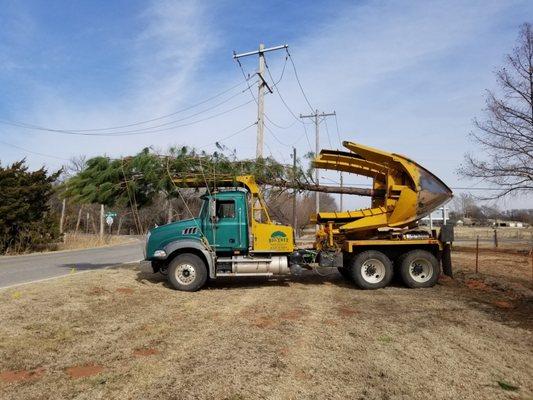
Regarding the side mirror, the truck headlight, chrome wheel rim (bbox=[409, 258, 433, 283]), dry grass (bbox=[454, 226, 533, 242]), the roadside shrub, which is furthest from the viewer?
dry grass (bbox=[454, 226, 533, 242])

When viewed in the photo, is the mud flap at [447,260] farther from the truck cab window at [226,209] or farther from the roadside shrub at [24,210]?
the roadside shrub at [24,210]

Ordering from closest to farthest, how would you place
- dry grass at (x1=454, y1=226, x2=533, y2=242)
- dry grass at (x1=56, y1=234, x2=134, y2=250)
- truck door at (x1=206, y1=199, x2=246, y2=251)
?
truck door at (x1=206, y1=199, x2=246, y2=251) < dry grass at (x1=56, y1=234, x2=134, y2=250) < dry grass at (x1=454, y1=226, x2=533, y2=242)

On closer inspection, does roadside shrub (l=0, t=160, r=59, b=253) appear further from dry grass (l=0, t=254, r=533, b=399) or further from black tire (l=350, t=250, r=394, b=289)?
black tire (l=350, t=250, r=394, b=289)

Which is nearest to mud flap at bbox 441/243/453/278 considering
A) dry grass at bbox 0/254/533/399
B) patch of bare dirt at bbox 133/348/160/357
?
dry grass at bbox 0/254/533/399

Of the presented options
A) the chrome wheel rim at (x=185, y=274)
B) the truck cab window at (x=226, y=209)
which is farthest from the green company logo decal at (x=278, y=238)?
the chrome wheel rim at (x=185, y=274)

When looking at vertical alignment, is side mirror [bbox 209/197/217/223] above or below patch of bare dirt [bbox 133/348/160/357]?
above

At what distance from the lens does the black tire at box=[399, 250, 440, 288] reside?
39.7 ft

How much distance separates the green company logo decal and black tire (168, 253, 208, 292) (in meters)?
1.82

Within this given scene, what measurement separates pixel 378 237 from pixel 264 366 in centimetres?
772

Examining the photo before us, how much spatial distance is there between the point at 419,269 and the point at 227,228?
5.06m

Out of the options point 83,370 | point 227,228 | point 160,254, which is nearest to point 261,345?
point 83,370

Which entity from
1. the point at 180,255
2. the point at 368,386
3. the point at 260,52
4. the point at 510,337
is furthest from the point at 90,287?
the point at 260,52

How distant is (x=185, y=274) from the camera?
11508mm

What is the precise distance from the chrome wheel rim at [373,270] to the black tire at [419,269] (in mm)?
554
